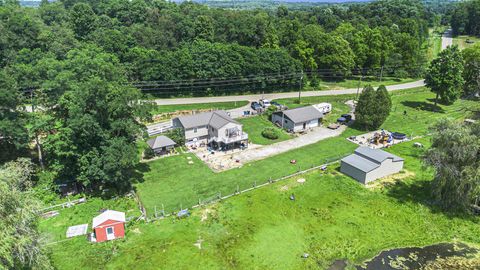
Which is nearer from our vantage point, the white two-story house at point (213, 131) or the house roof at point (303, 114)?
the white two-story house at point (213, 131)

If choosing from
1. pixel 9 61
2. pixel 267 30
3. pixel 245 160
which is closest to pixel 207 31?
pixel 267 30

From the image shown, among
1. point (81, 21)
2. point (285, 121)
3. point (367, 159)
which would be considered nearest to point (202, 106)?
point (285, 121)

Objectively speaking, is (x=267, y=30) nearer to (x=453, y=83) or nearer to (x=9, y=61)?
(x=453, y=83)

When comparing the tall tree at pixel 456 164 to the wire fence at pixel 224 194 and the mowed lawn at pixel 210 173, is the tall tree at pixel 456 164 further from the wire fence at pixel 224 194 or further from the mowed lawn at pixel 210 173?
the wire fence at pixel 224 194

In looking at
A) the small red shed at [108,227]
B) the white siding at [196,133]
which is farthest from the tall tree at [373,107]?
the small red shed at [108,227]

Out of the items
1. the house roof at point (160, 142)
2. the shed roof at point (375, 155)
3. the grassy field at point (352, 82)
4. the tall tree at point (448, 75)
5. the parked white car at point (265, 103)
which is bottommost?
the shed roof at point (375, 155)
